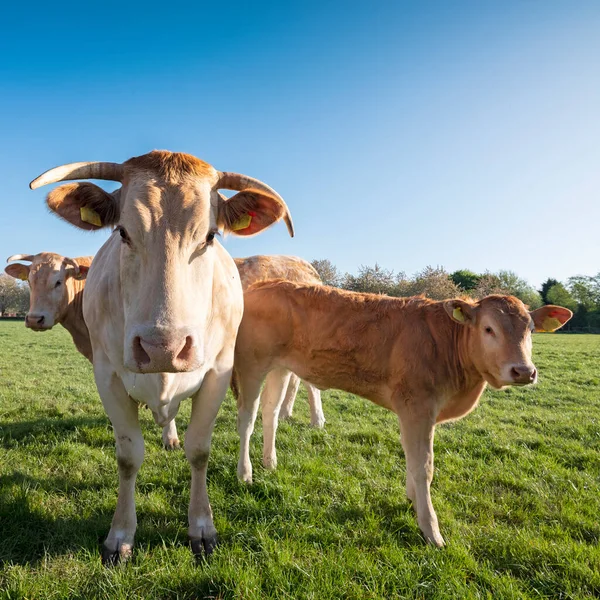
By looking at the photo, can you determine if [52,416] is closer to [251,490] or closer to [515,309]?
[251,490]

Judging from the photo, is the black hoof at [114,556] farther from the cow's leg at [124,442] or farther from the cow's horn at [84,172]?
the cow's horn at [84,172]

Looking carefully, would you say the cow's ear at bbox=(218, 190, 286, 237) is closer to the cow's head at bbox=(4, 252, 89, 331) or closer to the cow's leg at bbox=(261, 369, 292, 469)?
the cow's leg at bbox=(261, 369, 292, 469)

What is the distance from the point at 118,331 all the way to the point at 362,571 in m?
2.44

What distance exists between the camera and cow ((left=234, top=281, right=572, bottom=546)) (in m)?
3.90

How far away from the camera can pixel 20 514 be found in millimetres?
3469

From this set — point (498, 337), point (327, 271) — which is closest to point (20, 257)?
point (498, 337)

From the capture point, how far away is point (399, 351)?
4184mm

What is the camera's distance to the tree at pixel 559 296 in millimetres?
72000

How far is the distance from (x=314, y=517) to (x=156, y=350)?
89.5 inches

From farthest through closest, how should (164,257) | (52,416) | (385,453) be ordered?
(52,416), (385,453), (164,257)

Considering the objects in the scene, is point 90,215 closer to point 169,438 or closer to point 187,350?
point 187,350

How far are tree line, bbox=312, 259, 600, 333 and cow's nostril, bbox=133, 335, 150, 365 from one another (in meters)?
38.9

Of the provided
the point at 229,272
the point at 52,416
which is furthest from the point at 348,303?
the point at 52,416

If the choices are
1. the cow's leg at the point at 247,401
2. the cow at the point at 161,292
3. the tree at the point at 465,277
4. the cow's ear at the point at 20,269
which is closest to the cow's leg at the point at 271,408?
→ the cow's leg at the point at 247,401
